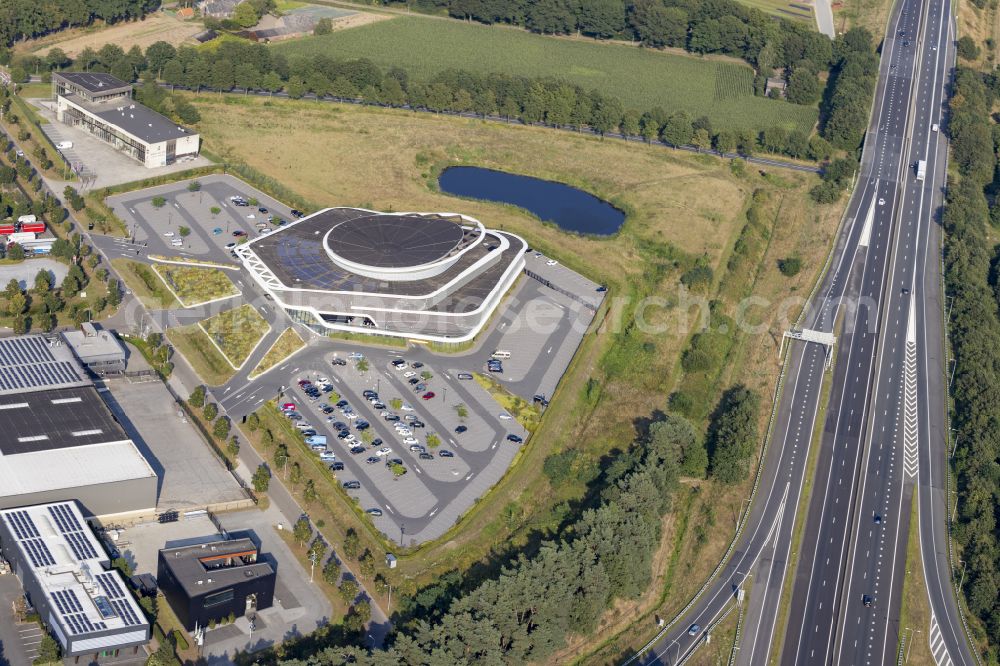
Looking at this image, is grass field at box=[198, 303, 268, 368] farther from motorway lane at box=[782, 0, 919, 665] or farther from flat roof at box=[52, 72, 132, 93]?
motorway lane at box=[782, 0, 919, 665]

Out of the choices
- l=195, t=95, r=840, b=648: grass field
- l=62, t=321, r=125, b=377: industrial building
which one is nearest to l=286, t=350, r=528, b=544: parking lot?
l=195, t=95, r=840, b=648: grass field

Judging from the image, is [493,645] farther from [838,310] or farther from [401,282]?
[838,310]

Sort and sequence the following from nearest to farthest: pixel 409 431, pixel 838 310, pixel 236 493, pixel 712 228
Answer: pixel 236 493
pixel 409 431
pixel 838 310
pixel 712 228

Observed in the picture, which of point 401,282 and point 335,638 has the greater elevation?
point 401,282

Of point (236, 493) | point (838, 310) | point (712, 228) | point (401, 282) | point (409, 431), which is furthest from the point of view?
point (712, 228)

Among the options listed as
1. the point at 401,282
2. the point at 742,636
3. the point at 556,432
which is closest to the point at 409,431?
the point at 556,432
